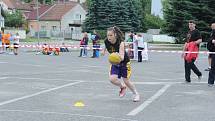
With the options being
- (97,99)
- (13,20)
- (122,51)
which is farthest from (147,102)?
(13,20)

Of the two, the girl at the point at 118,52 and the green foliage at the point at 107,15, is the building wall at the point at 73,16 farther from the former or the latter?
the girl at the point at 118,52

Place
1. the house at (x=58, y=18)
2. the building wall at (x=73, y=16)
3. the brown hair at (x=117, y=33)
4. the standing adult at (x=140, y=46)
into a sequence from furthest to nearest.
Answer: the building wall at (x=73, y=16) → the house at (x=58, y=18) → the standing adult at (x=140, y=46) → the brown hair at (x=117, y=33)

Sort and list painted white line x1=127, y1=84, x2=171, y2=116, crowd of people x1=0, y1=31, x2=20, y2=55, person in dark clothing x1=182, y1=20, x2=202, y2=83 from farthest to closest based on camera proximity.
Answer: crowd of people x1=0, y1=31, x2=20, y2=55
person in dark clothing x1=182, y1=20, x2=202, y2=83
painted white line x1=127, y1=84, x2=171, y2=116

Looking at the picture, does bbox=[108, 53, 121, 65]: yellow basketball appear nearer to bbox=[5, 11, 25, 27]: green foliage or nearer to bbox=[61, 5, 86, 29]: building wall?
bbox=[5, 11, 25, 27]: green foliage

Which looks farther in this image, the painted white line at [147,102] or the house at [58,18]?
the house at [58,18]

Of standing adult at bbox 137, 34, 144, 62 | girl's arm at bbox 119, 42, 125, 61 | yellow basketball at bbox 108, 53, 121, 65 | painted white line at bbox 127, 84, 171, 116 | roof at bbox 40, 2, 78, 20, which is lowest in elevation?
painted white line at bbox 127, 84, 171, 116

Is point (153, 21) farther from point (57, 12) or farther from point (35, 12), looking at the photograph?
point (35, 12)

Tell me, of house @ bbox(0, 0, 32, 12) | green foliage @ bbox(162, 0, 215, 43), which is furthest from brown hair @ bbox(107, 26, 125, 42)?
house @ bbox(0, 0, 32, 12)

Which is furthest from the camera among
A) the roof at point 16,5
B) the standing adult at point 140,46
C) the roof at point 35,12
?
the roof at point 16,5

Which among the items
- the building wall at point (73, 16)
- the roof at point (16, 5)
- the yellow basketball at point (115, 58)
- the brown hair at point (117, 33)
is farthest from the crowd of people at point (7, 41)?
the roof at point (16, 5)

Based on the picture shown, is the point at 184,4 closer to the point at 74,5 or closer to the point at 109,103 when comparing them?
the point at 109,103

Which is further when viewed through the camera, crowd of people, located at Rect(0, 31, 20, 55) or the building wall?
the building wall

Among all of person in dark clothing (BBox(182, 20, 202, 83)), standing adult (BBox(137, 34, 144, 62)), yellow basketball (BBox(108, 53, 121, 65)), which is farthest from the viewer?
standing adult (BBox(137, 34, 144, 62))

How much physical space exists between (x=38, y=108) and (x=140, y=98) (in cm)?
274
